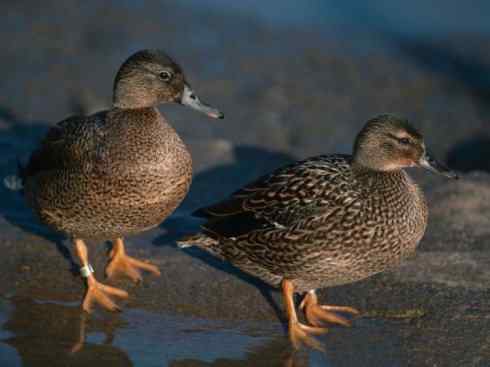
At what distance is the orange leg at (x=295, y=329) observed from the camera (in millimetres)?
4695

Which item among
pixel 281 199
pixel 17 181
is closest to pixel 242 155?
→ pixel 17 181

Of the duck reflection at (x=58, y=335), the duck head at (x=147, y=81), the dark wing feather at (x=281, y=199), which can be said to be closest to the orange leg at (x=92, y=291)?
the duck reflection at (x=58, y=335)

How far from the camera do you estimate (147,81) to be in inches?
211

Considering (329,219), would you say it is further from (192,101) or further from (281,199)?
(192,101)

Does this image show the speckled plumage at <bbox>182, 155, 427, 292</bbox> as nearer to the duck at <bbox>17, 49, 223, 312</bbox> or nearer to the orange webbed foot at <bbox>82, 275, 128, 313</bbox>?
the duck at <bbox>17, 49, 223, 312</bbox>

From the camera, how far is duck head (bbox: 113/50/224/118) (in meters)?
5.35

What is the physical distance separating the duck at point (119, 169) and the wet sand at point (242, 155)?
0.33 meters

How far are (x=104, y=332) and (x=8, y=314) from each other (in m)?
0.58

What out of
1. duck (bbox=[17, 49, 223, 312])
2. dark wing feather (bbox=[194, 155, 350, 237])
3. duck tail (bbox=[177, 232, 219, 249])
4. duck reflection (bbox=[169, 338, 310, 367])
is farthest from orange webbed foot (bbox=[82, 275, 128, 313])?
duck reflection (bbox=[169, 338, 310, 367])

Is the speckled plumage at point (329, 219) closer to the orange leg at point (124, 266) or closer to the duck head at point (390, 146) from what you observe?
the duck head at point (390, 146)

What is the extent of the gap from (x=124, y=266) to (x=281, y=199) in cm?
128

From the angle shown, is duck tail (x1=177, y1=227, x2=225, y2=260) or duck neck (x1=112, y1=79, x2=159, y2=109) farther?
duck neck (x1=112, y1=79, x2=159, y2=109)

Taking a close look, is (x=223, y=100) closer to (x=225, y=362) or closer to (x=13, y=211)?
(x=13, y=211)

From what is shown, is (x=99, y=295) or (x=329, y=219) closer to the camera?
(x=329, y=219)
